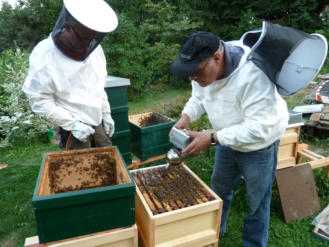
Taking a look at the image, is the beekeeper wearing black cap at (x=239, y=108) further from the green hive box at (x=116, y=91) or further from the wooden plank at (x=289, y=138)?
the green hive box at (x=116, y=91)

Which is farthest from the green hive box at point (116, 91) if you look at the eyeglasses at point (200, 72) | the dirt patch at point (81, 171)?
the eyeglasses at point (200, 72)

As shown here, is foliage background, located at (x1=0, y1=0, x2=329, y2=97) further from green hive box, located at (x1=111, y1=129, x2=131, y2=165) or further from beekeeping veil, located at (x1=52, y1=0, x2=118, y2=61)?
beekeeping veil, located at (x1=52, y1=0, x2=118, y2=61)

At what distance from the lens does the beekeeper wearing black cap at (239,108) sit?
1450mm

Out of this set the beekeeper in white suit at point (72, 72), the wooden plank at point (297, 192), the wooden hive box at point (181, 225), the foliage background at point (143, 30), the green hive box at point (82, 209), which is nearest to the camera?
the green hive box at point (82, 209)

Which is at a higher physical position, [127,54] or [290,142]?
[127,54]

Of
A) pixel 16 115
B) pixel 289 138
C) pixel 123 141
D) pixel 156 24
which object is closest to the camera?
pixel 289 138

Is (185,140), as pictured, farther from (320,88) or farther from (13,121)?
(13,121)

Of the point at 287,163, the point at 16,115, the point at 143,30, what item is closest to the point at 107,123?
the point at 287,163

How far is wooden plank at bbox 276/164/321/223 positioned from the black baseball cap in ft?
5.72

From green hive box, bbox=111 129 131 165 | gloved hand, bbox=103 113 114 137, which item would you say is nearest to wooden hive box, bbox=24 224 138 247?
gloved hand, bbox=103 113 114 137

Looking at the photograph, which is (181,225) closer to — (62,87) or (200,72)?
(200,72)

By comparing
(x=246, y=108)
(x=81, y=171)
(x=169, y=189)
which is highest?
(x=246, y=108)

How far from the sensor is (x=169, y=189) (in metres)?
1.85

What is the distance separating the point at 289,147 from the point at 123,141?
1.80 m
